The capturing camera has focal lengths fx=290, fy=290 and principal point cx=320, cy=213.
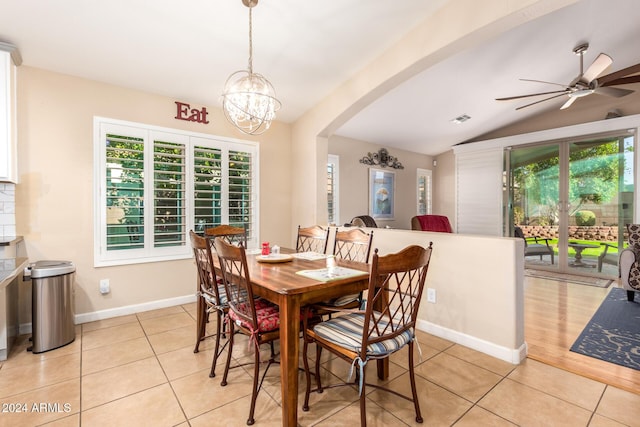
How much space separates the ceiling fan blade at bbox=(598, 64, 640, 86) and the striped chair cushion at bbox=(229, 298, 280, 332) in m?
4.15

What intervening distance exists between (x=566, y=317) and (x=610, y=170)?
338 centimetres

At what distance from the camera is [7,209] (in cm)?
262

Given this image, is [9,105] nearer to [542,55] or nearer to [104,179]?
[104,179]

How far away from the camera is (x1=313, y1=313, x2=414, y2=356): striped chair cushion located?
148cm

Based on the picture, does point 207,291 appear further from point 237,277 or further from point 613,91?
point 613,91

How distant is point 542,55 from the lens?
12.3 feet

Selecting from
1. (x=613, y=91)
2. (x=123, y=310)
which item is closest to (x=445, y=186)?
(x=613, y=91)

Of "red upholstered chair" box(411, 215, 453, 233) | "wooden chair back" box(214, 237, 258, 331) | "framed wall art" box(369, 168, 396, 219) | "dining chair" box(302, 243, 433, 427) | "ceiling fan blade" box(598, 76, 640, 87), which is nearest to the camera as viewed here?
"dining chair" box(302, 243, 433, 427)

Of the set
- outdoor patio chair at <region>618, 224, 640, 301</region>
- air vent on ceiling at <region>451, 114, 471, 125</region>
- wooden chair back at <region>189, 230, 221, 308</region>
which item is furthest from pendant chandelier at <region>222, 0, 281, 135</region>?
outdoor patio chair at <region>618, 224, 640, 301</region>

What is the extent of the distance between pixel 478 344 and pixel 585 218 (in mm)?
4466

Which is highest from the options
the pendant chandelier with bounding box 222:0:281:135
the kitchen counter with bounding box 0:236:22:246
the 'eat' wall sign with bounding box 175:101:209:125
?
the 'eat' wall sign with bounding box 175:101:209:125

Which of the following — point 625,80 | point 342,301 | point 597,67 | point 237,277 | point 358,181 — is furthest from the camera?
point 358,181

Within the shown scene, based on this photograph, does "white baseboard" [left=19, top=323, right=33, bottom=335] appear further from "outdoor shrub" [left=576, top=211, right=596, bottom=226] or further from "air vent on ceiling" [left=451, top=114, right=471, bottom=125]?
"outdoor shrub" [left=576, top=211, right=596, bottom=226]

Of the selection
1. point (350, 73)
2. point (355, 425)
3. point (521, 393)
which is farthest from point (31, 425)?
point (350, 73)
